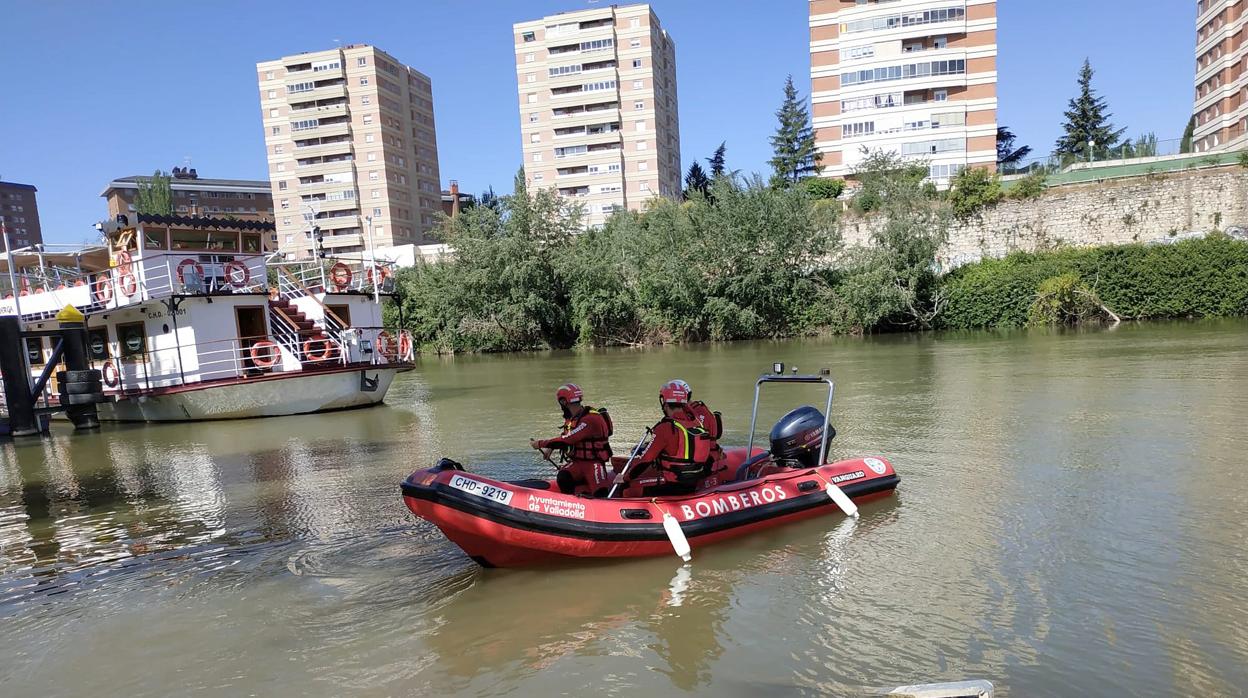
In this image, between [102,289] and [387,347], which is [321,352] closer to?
[387,347]

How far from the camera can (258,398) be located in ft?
52.4

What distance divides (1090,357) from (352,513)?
59.0ft

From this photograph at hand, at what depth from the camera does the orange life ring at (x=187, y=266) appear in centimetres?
1554

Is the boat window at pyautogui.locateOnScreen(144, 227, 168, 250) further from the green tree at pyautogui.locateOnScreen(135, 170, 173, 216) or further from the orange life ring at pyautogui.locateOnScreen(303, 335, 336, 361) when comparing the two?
the green tree at pyautogui.locateOnScreen(135, 170, 173, 216)

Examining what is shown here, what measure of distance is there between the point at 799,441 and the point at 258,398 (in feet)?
41.3

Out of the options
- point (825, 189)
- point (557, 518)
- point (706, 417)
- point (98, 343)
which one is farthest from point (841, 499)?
point (825, 189)

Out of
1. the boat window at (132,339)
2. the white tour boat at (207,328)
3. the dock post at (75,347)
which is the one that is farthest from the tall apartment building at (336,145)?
the dock post at (75,347)

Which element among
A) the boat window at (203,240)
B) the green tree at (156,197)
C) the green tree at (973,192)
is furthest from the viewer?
the green tree at (156,197)

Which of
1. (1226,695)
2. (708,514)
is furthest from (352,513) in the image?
(1226,695)

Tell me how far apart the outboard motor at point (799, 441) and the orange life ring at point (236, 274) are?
1359cm

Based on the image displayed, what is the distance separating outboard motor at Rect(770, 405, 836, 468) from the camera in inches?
309

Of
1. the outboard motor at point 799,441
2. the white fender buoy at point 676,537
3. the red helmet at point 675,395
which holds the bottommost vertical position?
the white fender buoy at point 676,537

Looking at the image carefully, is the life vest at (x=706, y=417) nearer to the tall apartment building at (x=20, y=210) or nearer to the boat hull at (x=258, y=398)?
the boat hull at (x=258, y=398)

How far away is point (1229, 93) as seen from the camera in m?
52.5
